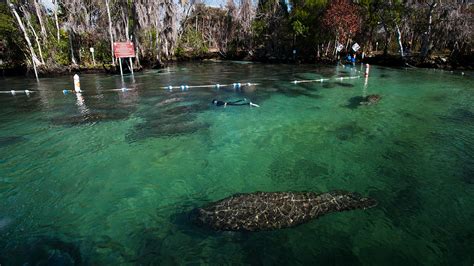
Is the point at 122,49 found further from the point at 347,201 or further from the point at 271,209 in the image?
the point at 347,201

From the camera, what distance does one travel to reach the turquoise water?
6.43 metres

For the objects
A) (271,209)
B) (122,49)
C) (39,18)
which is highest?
(39,18)

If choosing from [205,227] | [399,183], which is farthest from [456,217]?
[205,227]

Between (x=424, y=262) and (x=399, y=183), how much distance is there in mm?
3416

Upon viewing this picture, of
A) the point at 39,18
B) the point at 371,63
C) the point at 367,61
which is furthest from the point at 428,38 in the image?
the point at 39,18

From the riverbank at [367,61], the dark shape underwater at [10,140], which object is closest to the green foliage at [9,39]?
the riverbank at [367,61]

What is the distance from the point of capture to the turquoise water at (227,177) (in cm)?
643

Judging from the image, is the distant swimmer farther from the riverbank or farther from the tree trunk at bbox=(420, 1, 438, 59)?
the tree trunk at bbox=(420, 1, 438, 59)

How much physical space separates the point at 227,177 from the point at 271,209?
2.62 m

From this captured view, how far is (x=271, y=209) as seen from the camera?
24.4ft

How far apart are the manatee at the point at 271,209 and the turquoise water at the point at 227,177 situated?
0.80ft

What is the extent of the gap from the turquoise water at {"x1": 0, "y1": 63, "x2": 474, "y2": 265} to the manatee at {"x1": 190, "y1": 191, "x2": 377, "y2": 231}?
243 millimetres

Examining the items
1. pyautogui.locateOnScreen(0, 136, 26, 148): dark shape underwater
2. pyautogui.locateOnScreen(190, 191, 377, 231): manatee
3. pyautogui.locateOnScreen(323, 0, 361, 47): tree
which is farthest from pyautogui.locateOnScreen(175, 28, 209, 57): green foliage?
pyautogui.locateOnScreen(190, 191, 377, 231): manatee

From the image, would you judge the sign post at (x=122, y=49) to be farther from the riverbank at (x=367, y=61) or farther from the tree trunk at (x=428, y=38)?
the tree trunk at (x=428, y=38)
